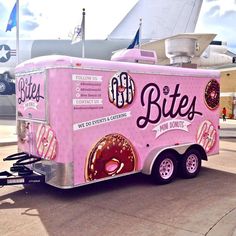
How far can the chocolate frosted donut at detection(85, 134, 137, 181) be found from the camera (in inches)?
275

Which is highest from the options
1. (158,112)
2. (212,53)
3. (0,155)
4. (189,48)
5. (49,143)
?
(212,53)

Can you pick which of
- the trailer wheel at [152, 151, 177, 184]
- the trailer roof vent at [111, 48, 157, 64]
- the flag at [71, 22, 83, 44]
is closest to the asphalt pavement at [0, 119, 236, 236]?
the trailer wheel at [152, 151, 177, 184]

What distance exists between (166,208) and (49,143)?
9.24 feet

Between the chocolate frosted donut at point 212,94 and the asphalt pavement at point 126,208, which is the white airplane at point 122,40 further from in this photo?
the asphalt pavement at point 126,208

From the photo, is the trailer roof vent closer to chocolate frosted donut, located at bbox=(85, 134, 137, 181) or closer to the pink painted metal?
the pink painted metal

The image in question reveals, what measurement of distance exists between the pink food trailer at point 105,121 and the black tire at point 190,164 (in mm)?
28

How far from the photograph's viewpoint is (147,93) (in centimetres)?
787

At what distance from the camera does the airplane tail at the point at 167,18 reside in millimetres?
37500

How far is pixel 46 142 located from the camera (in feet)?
23.0

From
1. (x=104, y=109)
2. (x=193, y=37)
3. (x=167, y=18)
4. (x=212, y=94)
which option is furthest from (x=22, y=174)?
(x=167, y=18)

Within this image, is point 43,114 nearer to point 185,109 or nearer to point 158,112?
point 158,112

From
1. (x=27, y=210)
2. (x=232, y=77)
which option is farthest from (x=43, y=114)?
(x=232, y=77)

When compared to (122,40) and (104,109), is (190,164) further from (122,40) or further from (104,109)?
(122,40)

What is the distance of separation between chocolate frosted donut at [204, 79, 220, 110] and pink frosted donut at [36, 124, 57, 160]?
15.6 feet
